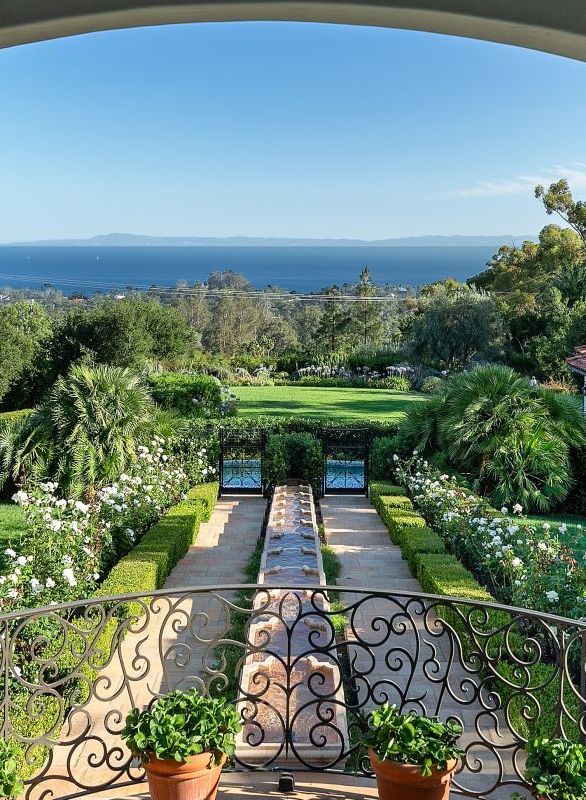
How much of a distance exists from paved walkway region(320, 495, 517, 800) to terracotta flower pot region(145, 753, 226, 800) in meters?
0.70

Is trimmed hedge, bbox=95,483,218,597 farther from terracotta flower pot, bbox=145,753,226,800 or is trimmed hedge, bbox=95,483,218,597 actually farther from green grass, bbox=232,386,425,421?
green grass, bbox=232,386,425,421

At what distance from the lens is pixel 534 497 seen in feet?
36.3

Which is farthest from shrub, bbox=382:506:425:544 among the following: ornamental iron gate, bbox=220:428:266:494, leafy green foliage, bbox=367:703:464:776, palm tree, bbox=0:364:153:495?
leafy green foliage, bbox=367:703:464:776

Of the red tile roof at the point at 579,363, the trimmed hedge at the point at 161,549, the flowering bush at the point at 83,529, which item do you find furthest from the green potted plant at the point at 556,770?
the red tile roof at the point at 579,363

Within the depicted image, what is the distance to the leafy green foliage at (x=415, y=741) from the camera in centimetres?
256

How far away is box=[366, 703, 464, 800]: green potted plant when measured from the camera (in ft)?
8.40

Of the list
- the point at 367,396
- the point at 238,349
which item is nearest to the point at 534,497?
the point at 367,396

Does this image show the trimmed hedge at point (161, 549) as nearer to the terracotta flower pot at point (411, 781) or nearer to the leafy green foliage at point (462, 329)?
the terracotta flower pot at point (411, 781)

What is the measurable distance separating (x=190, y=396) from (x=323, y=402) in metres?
6.16

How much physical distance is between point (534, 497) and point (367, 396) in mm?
13247

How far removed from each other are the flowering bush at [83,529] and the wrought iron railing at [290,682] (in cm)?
33

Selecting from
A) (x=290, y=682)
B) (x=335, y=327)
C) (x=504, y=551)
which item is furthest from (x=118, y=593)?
(x=335, y=327)

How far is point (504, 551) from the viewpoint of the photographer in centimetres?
682

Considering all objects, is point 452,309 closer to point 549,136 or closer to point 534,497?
point 534,497
